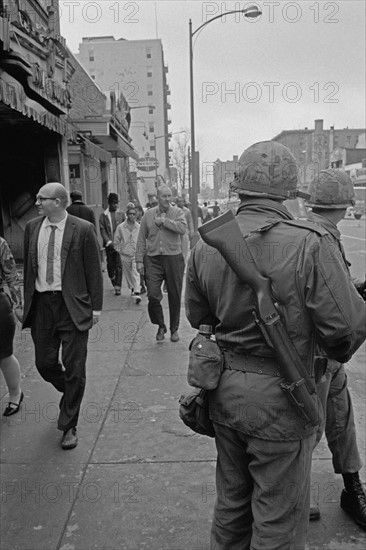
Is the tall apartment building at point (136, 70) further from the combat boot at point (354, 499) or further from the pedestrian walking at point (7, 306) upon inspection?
the combat boot at point (354, 499)

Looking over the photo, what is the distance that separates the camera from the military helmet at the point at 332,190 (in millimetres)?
2695

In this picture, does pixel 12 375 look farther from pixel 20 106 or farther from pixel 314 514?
pixel 20 106

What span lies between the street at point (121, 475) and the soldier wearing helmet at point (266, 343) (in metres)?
0.72

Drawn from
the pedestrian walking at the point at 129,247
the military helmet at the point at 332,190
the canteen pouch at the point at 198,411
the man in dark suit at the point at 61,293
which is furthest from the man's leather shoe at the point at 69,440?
the pedestrian walking at the point at 129,247

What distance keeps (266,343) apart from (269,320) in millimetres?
128

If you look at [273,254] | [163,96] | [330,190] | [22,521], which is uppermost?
[163,96]

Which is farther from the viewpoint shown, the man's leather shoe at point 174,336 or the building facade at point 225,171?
the man's leather shoe at point 174,336

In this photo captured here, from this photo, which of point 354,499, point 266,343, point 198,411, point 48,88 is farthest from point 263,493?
point 48,88

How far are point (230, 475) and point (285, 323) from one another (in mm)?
704

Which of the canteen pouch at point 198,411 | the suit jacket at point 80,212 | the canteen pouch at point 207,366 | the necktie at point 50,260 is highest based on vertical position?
the suit jacket at point 80,212

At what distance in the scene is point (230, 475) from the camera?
7.00 feet

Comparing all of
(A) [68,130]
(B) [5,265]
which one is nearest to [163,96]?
(A) [68,130]

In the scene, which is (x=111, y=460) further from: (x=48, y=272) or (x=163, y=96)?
(x=163, y=96)

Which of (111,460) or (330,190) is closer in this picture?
(330,190)
